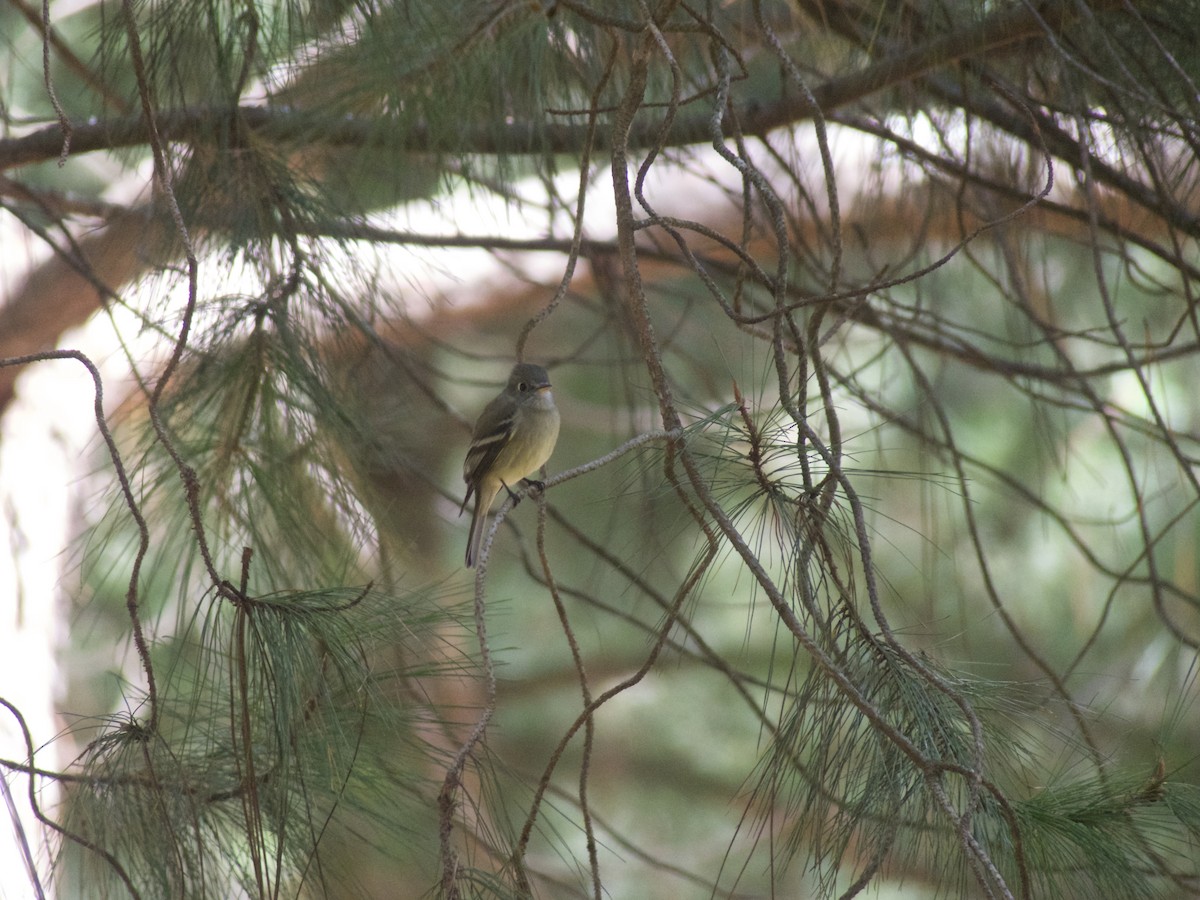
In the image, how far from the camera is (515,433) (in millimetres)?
2654

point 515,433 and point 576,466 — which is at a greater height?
point 515,433

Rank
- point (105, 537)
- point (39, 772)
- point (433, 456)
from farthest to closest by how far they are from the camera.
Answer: point (433, 456) → point (105, 537) → point (39, 772)

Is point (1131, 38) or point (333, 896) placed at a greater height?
point (1131, 38)

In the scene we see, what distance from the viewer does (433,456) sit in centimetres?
443

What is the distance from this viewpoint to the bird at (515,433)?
2633mm

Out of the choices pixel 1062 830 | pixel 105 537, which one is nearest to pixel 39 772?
pixel 105 537

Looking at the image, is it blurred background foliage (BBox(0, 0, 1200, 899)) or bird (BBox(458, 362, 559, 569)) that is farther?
bird (BBox(458, 362, 559, 569))

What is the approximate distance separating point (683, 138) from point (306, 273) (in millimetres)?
832

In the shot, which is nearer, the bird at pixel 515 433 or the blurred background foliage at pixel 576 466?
the blurred background foliage at pixel 576 466

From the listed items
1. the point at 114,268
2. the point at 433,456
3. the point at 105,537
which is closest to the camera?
the point at 105,537

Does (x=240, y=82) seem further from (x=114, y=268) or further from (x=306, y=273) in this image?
(x=114, y=268)

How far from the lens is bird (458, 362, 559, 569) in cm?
263

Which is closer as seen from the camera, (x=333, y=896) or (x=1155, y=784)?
(x=1155, y=784)

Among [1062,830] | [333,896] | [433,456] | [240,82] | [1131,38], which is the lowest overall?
[1062,830]
